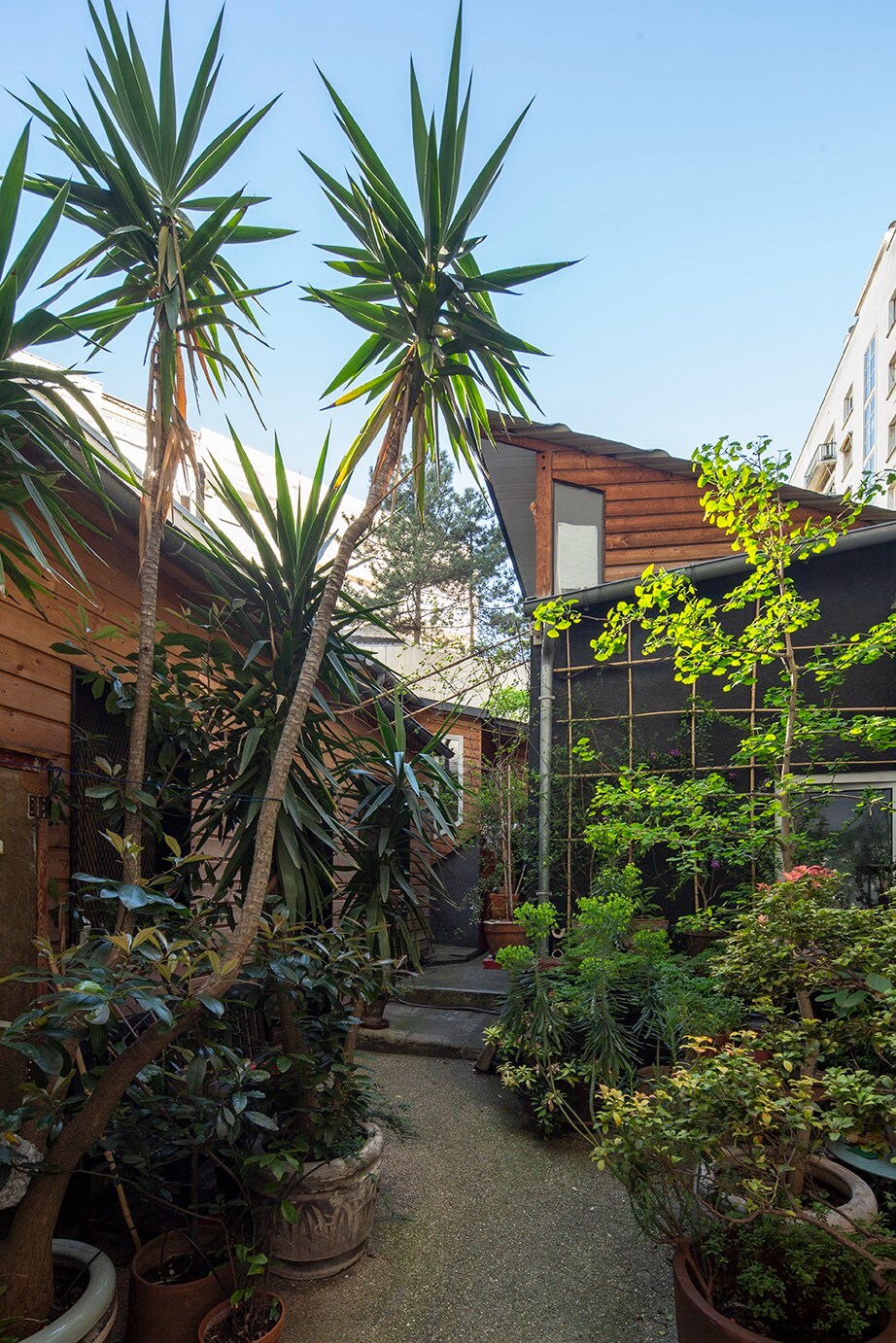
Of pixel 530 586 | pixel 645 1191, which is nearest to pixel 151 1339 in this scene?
pixel 645 1191

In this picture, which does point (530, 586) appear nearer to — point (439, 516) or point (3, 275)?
point (439, 516)

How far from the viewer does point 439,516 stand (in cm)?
1958

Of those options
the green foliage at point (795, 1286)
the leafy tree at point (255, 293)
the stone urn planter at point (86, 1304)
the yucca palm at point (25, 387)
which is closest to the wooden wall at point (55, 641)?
the yucca palm at point (25, 387)

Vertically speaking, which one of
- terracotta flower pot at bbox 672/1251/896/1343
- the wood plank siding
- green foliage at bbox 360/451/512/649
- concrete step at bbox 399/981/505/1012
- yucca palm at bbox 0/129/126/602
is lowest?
concrete step at bbox 399/981/505/1012

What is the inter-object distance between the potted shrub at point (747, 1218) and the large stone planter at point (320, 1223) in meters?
1.10

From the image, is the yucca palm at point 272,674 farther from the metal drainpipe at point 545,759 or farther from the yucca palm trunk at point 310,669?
the metal drainpipe at point 545,759

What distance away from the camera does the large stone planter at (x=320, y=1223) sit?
2.82m

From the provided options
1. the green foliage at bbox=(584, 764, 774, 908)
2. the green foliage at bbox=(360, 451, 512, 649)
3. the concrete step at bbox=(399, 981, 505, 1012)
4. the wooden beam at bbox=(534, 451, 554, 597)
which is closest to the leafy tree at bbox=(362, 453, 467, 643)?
Answer: the green foliage at bbox=(360, 451, 512, 649)

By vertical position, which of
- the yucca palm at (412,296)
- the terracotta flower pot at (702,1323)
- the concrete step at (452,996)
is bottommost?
the concrete step at (452,996)

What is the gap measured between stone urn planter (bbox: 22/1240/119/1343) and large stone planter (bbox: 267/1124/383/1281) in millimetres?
821

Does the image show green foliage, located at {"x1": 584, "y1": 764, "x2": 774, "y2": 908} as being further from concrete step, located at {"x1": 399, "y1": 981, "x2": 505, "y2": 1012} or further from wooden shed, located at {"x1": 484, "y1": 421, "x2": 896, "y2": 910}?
concrete step, located at {"x1": 399, "y1": 981, "x2": 505, "y2": 1012}

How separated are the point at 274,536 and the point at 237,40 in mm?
1793

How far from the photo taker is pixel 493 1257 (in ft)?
10.0

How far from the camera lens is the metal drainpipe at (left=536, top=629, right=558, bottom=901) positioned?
625 centimetres
